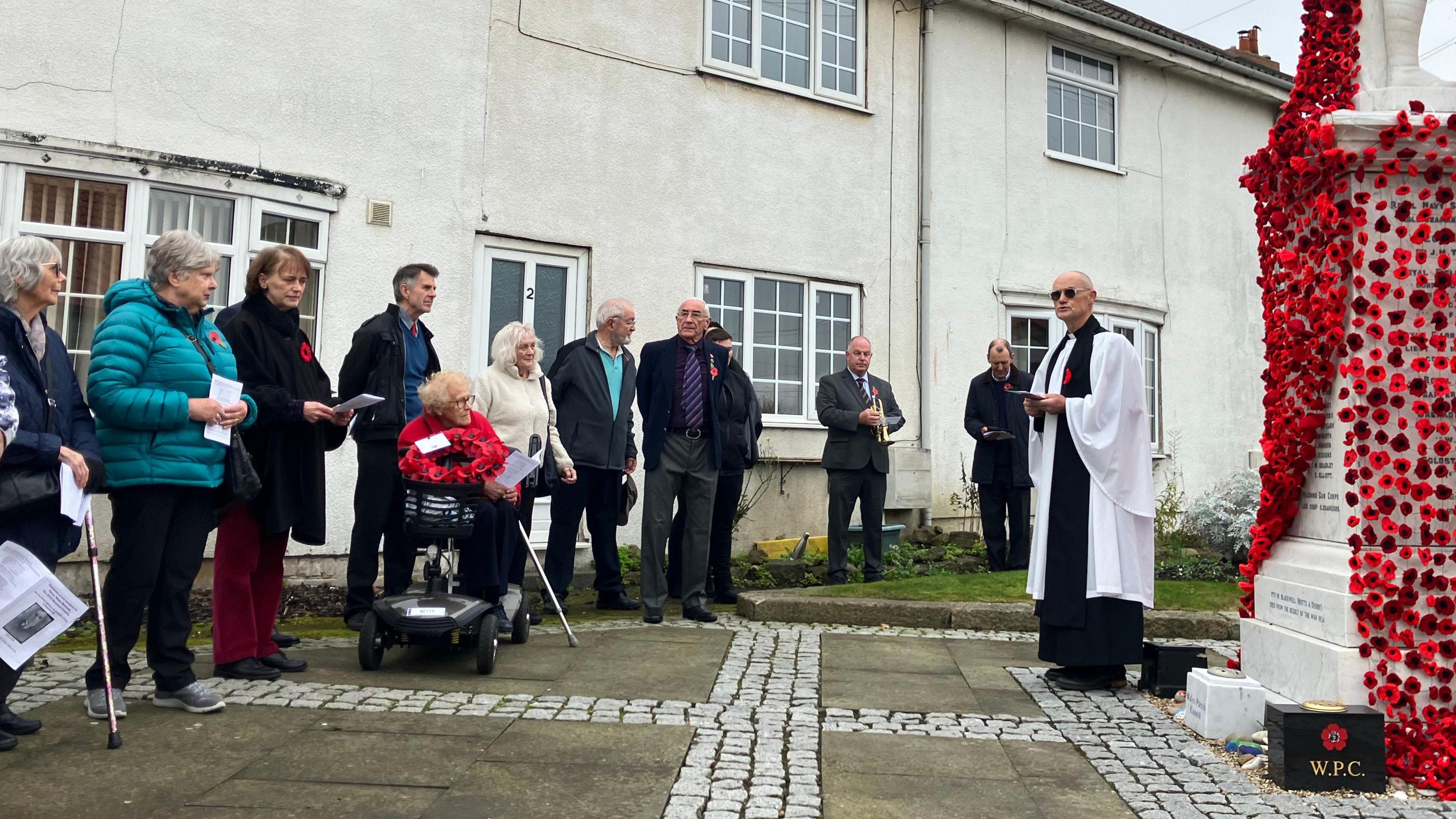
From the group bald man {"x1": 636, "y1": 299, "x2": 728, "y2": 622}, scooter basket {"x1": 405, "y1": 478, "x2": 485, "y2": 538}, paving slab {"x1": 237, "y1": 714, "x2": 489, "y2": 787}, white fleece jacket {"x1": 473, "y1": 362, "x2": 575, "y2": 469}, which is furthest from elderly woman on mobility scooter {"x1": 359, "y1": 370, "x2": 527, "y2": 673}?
bald man {"x1": 636, "y1": 299, "x2": 728, "y2": 622}

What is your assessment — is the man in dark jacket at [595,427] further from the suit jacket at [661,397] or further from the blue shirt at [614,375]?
the suit jacket at [661,397]

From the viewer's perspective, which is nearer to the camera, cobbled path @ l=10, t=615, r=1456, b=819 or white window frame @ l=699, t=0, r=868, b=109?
cobbled path @ l=10, t=615, r=1456, b=819

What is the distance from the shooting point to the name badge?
5.51 meters

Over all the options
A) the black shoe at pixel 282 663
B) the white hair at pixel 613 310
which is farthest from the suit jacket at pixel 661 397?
the black shoe at pixel 282 663

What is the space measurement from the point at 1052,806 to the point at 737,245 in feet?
25.7

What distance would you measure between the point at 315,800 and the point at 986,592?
18.4 feet

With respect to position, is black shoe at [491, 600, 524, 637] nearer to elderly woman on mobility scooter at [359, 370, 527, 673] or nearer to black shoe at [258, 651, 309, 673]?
elderly woman on mobility scooter at [359, 370, 527, 673]

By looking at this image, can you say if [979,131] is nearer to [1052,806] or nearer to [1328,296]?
[1328,296]

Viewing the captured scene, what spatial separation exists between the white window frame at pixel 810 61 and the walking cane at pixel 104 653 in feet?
25.3

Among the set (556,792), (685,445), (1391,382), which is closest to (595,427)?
(685,445)

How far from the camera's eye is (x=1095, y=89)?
1390cm

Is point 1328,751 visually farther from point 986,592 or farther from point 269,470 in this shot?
point 269,470

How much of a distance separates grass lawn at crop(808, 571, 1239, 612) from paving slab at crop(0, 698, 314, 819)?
4252 mm

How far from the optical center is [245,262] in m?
8.47
